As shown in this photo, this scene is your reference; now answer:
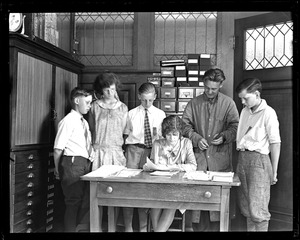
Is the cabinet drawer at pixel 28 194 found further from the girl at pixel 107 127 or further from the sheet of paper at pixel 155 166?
the sheet of paper at pixel 155 166

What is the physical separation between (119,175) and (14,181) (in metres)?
0.69

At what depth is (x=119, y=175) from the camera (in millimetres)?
2557

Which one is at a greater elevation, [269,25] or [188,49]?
[269,25]

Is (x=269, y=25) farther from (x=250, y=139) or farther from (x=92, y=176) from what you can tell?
(x=92, y=176)

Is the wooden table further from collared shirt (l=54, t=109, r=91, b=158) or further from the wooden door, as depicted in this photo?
the wooden door

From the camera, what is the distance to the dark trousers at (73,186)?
105 inches

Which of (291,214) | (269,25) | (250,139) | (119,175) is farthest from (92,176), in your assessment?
(269,25)

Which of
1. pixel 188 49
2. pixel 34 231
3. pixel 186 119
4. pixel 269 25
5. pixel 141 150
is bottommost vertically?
pixel 34 231

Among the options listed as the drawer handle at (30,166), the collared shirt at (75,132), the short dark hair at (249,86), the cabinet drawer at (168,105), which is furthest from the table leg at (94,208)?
the short dark hair at (249,86)

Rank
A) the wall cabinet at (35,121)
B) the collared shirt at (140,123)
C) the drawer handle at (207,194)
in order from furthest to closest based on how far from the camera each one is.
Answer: the collared shirt at (140,123) < the wall cabinet at (35,121) < the drawer handle at (207,194)

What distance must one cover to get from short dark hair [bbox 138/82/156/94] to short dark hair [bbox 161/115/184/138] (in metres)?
0.22

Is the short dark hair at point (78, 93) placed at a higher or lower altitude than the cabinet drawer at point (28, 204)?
higher

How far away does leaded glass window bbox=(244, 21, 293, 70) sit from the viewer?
8.80ft

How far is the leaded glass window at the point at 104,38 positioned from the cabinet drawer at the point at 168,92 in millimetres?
312
